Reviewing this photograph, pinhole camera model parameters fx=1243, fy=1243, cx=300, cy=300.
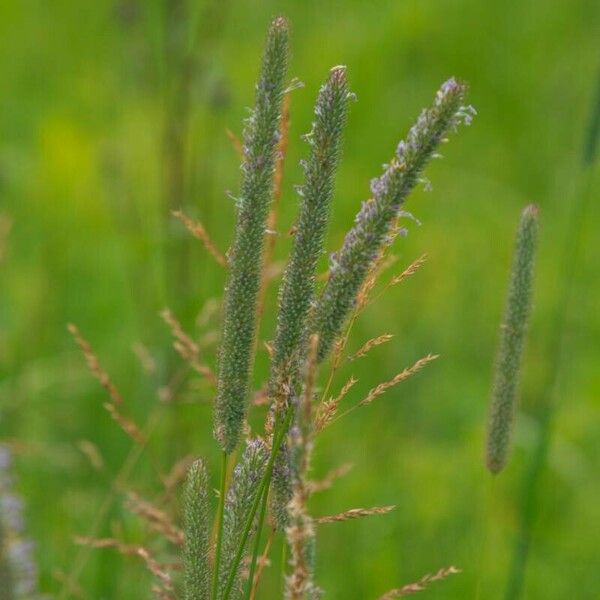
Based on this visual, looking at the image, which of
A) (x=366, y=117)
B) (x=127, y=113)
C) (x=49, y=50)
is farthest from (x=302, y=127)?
(x=49, y=50)

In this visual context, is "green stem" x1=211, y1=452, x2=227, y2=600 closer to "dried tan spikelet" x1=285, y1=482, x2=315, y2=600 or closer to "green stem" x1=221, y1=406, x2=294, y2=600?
"green stem" x1=221, y1=406, x2=294, y2=600

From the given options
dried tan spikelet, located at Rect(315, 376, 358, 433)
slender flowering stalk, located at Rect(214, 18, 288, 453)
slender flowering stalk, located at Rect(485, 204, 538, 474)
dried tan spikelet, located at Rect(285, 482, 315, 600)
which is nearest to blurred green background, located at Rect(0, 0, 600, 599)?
slender flowering stalk, located at Rect(485, 204, 538, 474)

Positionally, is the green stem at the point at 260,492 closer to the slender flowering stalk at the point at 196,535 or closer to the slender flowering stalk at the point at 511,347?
the slender flowering stalk at the point at 196,535

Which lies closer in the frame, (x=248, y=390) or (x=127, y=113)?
(x=248, y=390)

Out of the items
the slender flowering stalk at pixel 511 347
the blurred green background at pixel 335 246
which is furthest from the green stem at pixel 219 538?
the blurred green background at pixel 335 246

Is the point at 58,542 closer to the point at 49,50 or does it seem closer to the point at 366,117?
the point at 366,117
